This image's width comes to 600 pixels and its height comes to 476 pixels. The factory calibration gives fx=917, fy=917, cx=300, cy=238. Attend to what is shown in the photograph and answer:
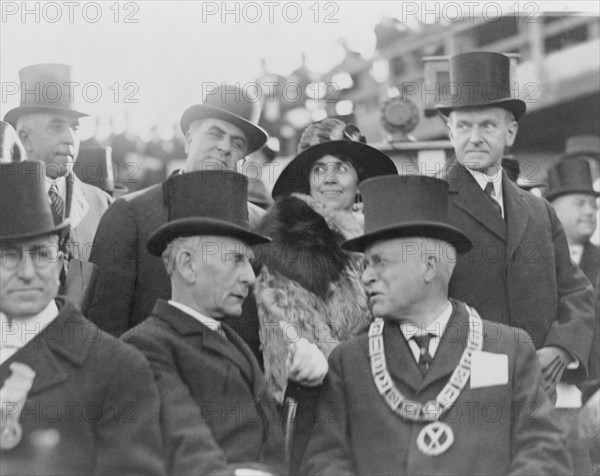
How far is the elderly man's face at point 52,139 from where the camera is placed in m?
3.39

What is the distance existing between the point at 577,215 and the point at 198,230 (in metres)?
1.67

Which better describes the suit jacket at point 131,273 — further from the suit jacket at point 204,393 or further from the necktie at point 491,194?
the necktie at point 491,194

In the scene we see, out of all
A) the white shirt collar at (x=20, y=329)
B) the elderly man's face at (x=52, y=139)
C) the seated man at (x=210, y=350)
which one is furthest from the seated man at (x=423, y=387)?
the elderly man's face at (x=52, y=139)

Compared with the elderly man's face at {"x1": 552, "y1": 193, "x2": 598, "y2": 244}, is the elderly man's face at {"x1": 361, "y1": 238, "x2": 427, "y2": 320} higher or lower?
lower

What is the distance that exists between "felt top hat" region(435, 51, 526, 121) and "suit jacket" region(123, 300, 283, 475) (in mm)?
1300

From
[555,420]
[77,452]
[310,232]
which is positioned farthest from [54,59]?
[555,420]

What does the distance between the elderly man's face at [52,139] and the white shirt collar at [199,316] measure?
810 millimetres

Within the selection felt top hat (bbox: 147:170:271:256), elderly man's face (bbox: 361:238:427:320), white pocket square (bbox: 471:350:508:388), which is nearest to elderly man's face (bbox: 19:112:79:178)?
felt top hat (bbox: 147:170:271:256)

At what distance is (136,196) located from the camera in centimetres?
334

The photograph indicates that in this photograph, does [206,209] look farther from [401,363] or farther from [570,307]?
[570,307]

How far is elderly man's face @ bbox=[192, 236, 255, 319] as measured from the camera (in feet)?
9.58

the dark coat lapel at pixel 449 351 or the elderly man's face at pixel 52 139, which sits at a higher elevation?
the elderly man's face at pixel 52 139

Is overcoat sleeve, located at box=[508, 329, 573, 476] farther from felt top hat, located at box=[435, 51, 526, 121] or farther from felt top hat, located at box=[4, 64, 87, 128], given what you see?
felt top hat, located at box=[4, 64, 87, 128]

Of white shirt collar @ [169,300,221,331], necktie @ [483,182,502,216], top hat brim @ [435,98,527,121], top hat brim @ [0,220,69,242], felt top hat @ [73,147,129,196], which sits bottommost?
white shirt collar @ [169,300,221,331]
